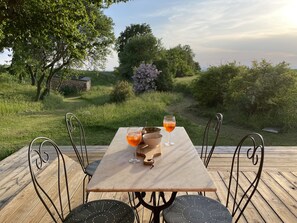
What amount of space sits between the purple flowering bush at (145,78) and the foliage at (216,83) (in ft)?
13.1

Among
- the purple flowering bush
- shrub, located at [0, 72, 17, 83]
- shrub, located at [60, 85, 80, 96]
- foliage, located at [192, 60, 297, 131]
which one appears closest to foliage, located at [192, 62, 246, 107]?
foliage, located at [192, 60, 297, 131]

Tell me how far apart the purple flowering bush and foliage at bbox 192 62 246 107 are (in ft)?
13.1

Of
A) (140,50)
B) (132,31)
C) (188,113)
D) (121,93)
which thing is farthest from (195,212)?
(132,31)

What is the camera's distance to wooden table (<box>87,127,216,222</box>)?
117 cm

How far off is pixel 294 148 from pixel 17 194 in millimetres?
4181

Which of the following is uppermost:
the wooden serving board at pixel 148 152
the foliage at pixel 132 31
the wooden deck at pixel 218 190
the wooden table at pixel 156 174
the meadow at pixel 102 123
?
the foliage at pixel 132 31

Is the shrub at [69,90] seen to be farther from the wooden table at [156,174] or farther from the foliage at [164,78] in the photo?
the wooden table at [156,174]

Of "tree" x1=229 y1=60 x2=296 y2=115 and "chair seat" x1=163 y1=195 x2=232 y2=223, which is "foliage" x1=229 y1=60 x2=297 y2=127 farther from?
"chair seat" x1=163 y1=195 x2=232 y2=223

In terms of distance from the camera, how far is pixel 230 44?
16.3 ft

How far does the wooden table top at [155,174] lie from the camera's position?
3.84 feet

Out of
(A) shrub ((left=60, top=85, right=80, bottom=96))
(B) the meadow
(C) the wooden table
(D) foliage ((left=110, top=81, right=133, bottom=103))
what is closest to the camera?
(C) the wooden table

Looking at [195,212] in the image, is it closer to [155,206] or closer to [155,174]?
[155,206]

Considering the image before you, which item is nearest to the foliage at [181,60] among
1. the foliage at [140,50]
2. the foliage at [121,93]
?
the foliage at [140,50]

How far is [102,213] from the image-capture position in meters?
1.55
